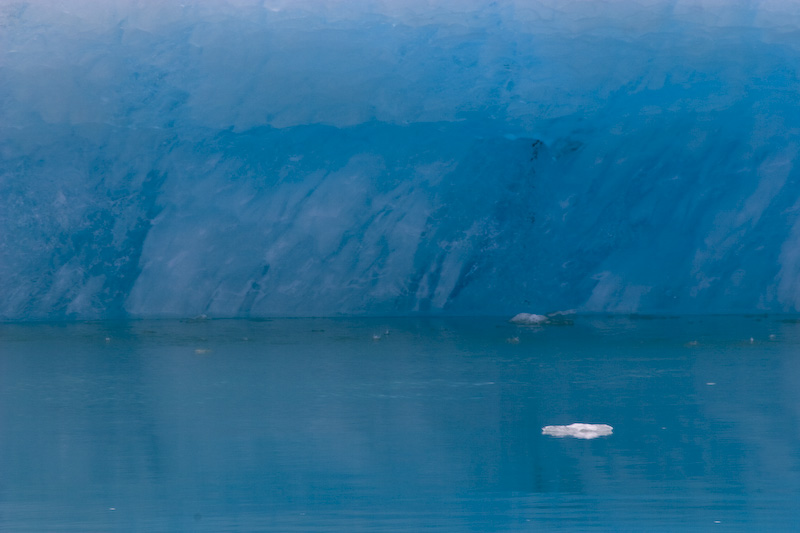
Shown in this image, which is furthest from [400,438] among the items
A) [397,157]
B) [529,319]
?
[397,157]

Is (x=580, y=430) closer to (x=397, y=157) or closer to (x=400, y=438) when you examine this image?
(x=400, y=438)

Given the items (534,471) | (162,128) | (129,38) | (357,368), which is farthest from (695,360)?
(129,38)

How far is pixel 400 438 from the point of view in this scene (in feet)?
18.9

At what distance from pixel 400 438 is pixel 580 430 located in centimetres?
91

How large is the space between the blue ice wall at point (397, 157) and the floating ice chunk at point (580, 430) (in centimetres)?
969

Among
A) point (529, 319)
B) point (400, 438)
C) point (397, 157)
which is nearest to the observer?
point (400, 438)

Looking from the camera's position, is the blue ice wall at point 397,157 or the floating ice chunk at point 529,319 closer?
the floating ice chunk at point 529,319

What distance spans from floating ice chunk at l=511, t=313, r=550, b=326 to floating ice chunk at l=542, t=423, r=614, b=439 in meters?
8.13

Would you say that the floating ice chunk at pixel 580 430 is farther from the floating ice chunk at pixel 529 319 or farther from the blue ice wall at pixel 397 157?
the blue ice wall at pixel 397 157

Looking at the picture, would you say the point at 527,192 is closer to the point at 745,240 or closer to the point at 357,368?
the point at 745,240

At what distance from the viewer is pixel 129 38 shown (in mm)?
17391

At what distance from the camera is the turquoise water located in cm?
418

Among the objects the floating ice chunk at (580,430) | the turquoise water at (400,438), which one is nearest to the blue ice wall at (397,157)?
the turquoise water at (400,438)

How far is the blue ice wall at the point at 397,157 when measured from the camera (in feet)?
51.8
